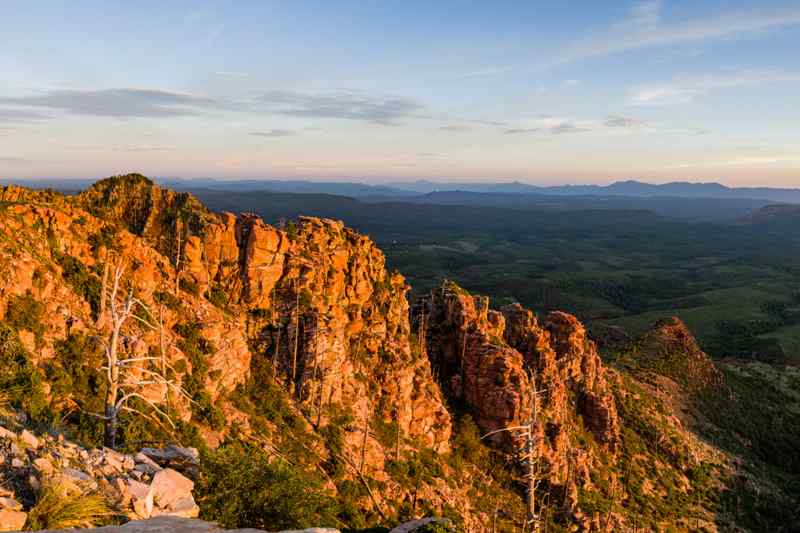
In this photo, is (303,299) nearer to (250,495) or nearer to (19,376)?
(19,376)

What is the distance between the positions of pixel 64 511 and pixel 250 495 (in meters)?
8.20

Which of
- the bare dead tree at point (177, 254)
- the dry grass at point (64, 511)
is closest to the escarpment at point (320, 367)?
the bare dead tree at point (177, 254)

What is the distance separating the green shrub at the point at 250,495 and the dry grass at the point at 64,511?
5.20 m

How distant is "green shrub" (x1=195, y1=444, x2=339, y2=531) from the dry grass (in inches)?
205

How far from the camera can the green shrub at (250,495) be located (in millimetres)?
14905

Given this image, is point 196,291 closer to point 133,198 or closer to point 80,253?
point 80,253

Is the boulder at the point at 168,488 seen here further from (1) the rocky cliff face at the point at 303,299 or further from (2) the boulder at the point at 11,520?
(1) the rocky cliff face at the point at 303,299

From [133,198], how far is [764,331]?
223798 mm

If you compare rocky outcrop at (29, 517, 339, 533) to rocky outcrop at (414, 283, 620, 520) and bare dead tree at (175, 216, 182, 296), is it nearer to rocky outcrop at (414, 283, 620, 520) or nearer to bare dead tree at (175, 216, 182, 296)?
bare dead tree at (175, 216, 182, 296)

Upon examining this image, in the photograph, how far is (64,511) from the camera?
29.7ft

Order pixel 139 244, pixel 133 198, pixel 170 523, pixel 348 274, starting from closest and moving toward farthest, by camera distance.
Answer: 1. pixel 170 523
2. pixel 139 244
3. pixel 133 198
4. pixel 348 274

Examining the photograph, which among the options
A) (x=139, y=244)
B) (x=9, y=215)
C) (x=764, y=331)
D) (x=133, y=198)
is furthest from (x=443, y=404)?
(x=764, y=331)

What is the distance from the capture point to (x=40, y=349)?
27.5 meters

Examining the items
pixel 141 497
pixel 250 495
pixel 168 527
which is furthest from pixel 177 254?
pixel 168 527
